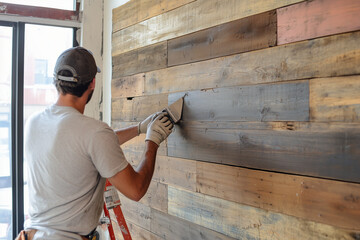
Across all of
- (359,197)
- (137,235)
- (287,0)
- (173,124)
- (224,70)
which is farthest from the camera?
(137,235)

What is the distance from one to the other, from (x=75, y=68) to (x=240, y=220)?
966mm

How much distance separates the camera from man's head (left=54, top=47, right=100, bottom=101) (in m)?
1.42

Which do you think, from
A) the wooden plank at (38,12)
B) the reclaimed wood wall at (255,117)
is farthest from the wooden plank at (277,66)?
the wooden plank at (38,12)

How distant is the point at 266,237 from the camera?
A: 1.37 metres

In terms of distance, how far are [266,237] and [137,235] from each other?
1.13 m

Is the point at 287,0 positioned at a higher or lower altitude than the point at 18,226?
higher

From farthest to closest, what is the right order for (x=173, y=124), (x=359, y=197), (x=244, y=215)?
1. (x=173, y=124)
2. (x=244, y=215)
3. (x=359, y=197)

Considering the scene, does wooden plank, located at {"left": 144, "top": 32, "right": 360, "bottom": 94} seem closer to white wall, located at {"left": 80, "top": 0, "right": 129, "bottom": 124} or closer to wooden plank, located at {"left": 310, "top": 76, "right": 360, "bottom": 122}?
wooden plank, located at {"left": 310, "top": 76, "right": 360, "bottom": 122}

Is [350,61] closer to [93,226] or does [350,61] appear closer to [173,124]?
[173,124]

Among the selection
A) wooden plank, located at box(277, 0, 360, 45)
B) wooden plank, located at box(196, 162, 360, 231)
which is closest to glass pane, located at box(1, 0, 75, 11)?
wooden plank, located at box(196, 162, 360, 231)

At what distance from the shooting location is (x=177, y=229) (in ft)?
6.15

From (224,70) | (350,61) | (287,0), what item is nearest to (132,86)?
(224,70)

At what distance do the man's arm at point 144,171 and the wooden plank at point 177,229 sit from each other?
17.2 inches

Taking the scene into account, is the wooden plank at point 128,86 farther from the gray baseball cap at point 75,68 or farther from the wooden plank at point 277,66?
the gray baseball cap at point 75,68
